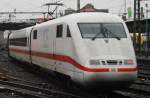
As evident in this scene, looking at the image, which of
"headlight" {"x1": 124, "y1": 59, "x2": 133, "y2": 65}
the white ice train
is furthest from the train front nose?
"headlight" {"x1": 124, "y1": 59, "x2": 133, "y2": 65}

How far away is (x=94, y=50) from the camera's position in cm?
1277

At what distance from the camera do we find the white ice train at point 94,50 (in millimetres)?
12344

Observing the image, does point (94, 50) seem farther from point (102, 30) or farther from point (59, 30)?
point (59, 30)

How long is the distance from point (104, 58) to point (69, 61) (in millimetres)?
1746

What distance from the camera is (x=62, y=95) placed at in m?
13.8

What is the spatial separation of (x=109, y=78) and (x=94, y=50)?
40.1 inches

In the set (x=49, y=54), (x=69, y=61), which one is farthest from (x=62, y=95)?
(x=49, y=54)

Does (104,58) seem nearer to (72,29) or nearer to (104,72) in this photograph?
(104,72)

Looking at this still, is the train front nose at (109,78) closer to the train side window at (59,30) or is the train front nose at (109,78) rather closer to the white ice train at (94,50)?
the white ice train at (94,50)

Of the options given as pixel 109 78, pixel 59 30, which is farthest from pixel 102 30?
pixel 59 30

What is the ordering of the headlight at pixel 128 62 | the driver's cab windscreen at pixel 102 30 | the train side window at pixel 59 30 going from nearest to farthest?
the headlight at pixel 128 62 < the driver's cab windscreen at pixel 102 30 < the train side window at pixel 59 30

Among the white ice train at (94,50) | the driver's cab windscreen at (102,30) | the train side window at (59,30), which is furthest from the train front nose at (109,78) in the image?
the train side window at (59,30)

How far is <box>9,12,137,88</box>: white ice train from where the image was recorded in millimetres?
12344

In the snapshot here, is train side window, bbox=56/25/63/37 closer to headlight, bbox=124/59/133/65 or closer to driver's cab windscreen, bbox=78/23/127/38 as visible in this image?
driver's cab windscreen, bbox=78/23/127/38
